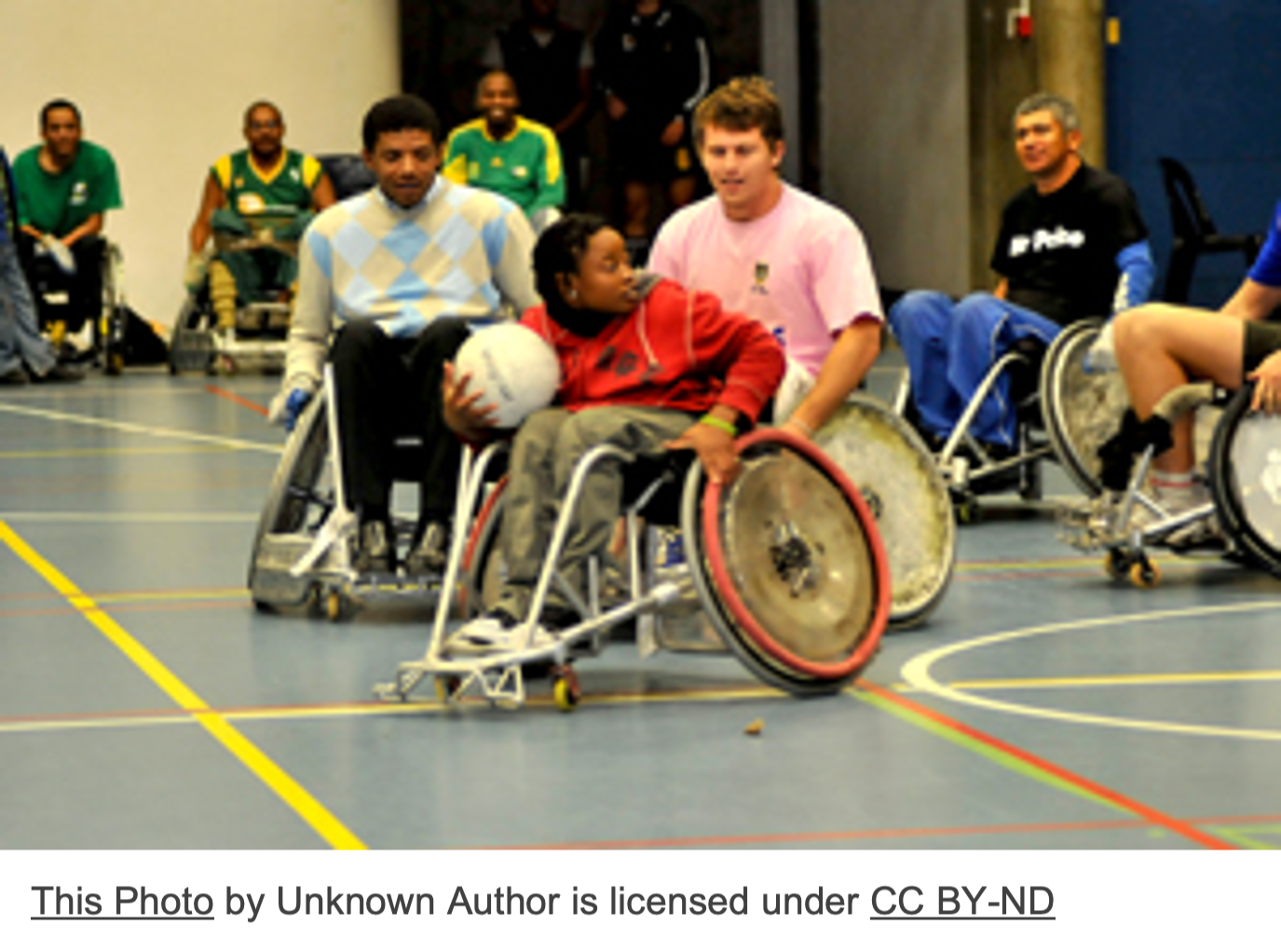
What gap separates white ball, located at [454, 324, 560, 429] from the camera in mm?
4148

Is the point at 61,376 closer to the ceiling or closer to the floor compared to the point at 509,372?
closer to the floor

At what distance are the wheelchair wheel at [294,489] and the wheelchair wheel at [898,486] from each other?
1203 millimetres

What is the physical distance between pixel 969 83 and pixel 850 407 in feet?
32.3

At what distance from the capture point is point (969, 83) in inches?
565

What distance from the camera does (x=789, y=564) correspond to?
4.09m

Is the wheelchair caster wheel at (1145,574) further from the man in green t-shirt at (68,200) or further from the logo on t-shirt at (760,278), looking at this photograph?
the man in green t-shirt at (68,200)

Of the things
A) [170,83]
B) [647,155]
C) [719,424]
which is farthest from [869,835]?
[170,83]

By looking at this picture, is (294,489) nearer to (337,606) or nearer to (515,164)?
(337,606)

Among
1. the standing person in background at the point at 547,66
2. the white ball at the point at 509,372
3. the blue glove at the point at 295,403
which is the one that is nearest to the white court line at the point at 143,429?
the blue glove at the point at 295,403

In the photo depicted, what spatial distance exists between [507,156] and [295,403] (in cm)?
744

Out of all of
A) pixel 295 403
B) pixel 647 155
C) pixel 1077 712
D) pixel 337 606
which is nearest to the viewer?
pixel 1077 712

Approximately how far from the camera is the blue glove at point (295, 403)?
5.23 m

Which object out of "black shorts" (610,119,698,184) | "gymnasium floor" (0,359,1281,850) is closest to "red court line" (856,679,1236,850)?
"gymnasium floor" (0,359,1281,850)

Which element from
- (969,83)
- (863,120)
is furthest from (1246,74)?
(863,120)
